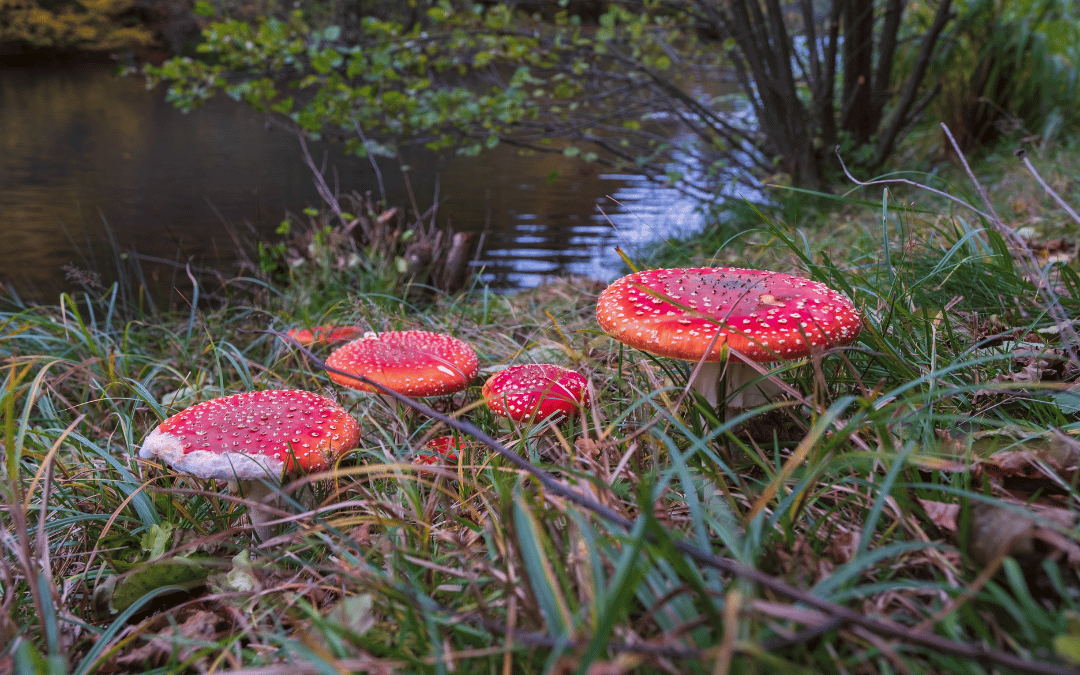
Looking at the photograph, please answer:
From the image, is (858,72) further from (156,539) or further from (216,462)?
(156,539)

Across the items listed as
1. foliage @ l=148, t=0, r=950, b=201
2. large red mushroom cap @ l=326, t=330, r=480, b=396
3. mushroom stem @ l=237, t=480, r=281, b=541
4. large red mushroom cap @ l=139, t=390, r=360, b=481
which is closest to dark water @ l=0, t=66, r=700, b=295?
foliage @ l=148, t=0, r=950, b=201

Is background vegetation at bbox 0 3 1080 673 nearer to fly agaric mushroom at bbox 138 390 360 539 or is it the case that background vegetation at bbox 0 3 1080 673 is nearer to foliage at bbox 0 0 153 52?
fly agaric mushroom at bbox 138 390 360 539

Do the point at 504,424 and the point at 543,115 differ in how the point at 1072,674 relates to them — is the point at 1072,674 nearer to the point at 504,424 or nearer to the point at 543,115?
the point at 504,424

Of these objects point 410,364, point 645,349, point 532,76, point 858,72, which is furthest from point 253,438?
point 858,72

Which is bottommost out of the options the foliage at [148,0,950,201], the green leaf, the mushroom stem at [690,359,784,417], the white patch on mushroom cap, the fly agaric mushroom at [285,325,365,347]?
the fly agaric mushroom at [285,325,365,347]

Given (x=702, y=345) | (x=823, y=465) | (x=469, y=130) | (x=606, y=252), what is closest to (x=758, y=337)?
(x=702, y=345)

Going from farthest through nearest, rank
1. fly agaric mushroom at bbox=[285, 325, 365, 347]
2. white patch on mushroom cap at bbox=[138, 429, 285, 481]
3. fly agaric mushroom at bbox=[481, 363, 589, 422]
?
1. fly agaric mushroom at bbox=[285, 325, 365, 347]
2. fly agaric mushroom at bbox=[481, 363, 589, 422]
3. white patch on mushroom cap at bbox=[138, 429, 285, 481]

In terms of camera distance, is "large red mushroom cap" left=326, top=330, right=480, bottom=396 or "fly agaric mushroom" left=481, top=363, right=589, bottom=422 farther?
"large red mushroom cap" left=326, top=330, right=480, bottom=396
